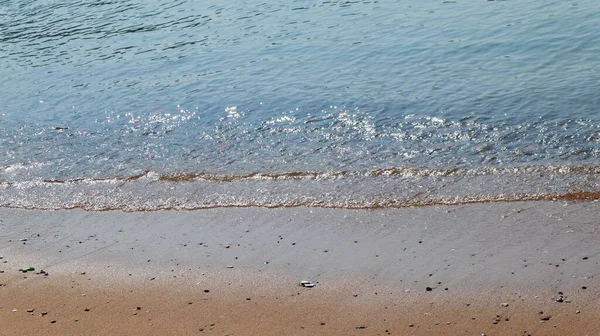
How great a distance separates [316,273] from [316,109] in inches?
233

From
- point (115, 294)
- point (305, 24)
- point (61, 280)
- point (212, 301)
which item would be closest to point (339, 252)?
point (212, 301)

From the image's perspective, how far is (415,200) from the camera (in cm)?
912

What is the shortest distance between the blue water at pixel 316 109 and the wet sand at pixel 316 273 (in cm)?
74

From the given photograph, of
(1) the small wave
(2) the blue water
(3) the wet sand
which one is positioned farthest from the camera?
(2) the blue water

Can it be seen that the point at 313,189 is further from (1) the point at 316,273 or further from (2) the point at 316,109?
(2) the point at 316,109

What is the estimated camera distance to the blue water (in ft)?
32.9

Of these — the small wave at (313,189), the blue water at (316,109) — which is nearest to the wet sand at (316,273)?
the small wave at (313,189)

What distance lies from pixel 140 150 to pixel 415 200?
5039mm

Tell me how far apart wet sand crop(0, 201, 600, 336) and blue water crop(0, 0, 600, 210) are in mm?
736

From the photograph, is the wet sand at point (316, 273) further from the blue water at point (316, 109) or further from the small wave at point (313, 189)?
the blue water at point (316, 109)

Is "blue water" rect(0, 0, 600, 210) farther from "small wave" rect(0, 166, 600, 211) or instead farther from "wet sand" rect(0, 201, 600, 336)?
"wet sand" rect(0, 201, 600, 336)

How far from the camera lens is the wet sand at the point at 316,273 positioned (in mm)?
6609

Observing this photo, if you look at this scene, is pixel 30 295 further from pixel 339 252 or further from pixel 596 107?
pixel 596 107

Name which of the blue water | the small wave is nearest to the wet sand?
the small wave
